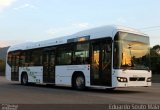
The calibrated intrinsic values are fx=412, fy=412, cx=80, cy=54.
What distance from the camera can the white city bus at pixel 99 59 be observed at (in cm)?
1969

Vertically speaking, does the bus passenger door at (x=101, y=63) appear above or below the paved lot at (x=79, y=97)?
above

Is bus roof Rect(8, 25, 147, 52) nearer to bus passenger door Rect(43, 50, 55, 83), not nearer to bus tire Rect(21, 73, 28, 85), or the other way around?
bus passenger door Rect(43, 50, 55, 83)

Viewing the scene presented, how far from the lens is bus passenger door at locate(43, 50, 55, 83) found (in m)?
25.4

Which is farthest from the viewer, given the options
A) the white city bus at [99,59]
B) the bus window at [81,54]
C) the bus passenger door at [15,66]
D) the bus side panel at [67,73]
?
the bus passenger door at [15,66]

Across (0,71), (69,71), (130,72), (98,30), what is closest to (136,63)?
(130,72)

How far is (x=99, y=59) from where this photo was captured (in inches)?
813

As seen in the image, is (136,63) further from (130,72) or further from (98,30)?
(98,30)

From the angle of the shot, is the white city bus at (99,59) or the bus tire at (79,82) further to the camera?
the bus tire at (79,82)

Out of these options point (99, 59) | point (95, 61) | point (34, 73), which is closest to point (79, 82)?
point (95, 61)

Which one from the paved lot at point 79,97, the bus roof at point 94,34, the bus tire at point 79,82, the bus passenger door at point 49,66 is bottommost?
the paved lot at point 79,97

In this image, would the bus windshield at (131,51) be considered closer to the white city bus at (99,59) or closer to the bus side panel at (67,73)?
the white city bus at (99,59)

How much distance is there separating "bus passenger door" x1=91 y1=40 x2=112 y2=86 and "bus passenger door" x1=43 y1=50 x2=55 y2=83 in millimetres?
4786

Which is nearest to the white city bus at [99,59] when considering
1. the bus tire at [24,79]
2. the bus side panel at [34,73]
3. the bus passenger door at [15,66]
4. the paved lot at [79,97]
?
the bus side panel at [34,73]

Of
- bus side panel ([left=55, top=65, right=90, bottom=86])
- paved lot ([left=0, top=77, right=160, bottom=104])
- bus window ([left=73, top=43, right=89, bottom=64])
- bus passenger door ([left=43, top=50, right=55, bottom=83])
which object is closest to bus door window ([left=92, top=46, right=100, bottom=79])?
bus side panel ([left=55, top=65, right=90, bottom=86])
